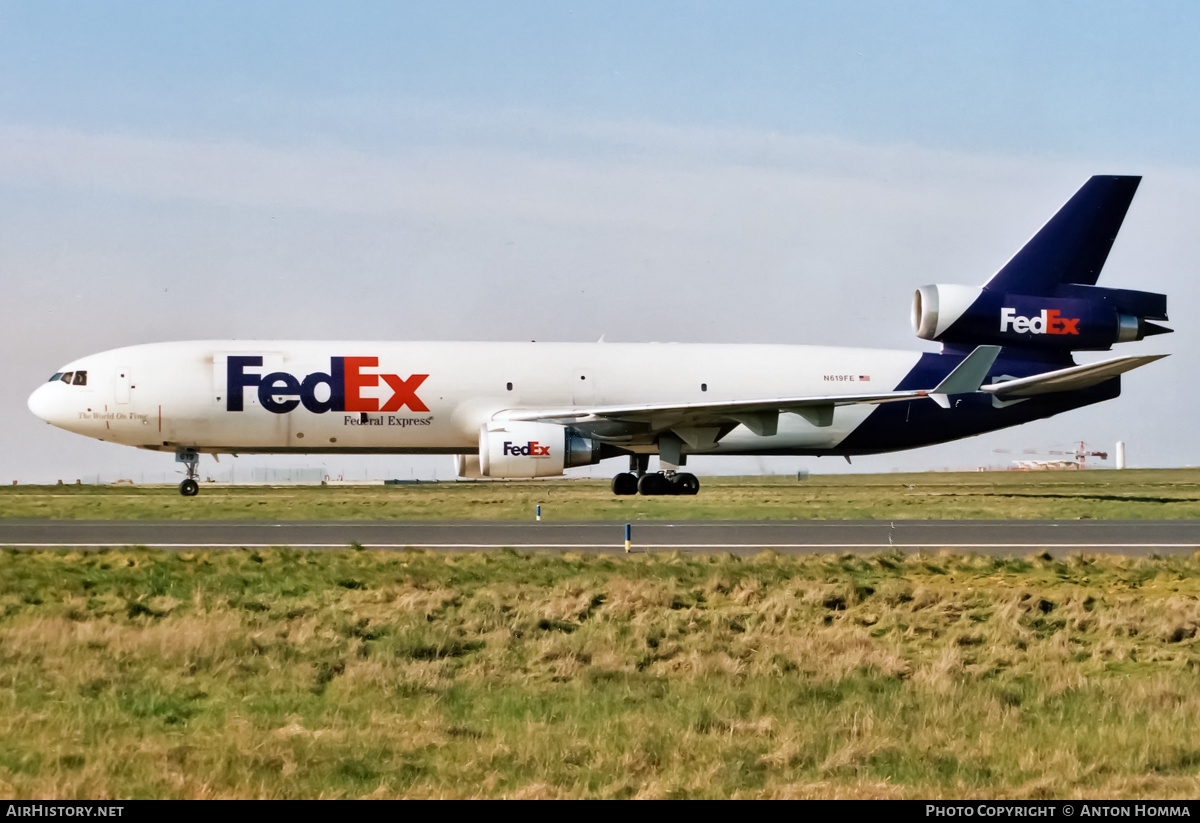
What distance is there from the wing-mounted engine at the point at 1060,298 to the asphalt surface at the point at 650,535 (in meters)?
13.1

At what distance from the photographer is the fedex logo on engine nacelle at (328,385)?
116 feet

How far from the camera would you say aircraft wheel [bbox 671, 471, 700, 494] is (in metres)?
37.1

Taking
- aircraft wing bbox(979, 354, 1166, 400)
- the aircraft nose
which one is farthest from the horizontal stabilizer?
the aircraft nose

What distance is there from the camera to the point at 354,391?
3547cm

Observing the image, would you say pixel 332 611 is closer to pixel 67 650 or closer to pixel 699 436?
pixel 67 650

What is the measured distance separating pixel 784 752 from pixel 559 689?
114 inches

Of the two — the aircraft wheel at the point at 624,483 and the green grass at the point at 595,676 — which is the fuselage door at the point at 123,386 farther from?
the green grass at the point at 595,676

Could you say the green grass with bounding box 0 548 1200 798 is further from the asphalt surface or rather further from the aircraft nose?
the aircraft nose

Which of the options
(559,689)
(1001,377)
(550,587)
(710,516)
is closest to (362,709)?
(559,689)

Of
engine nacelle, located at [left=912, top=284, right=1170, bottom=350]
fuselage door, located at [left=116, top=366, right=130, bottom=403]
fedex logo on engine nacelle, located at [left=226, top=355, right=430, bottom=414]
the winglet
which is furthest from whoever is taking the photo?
engine nacelle, located at [left=912, top=284, right=1170, bottom=350]

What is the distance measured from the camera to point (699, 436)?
36500 mm

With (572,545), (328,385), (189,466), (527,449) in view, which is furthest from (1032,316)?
(189,466)

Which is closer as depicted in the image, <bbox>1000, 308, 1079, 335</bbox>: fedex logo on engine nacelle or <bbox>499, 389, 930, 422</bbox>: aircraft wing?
<bbox>499, 389, 930, 422</bbox>: aircraft wing

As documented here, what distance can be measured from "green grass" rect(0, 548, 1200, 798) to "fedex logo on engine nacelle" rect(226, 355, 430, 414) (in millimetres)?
16297
